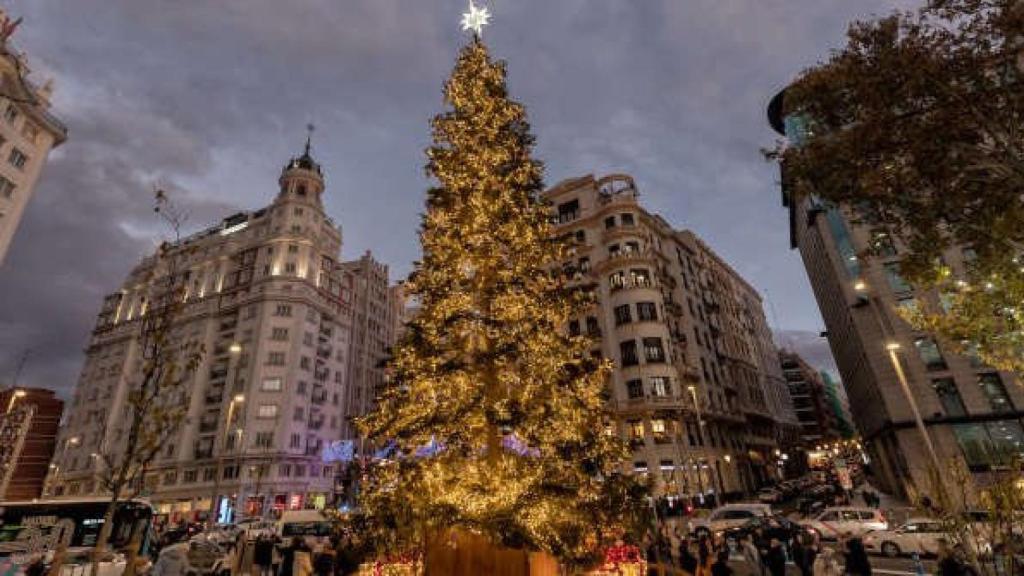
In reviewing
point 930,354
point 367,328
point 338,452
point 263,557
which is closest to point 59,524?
point 263,557

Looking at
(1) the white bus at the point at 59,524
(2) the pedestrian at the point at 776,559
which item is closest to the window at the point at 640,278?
(2) the pedestrian at the point at 776,559

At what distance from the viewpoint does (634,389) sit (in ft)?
160

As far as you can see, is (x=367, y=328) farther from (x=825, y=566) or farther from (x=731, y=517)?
(x=825, y=566)

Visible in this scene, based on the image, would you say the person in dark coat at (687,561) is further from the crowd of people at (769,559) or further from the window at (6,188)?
the window at (6,188)

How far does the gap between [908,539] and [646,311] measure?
31.8m

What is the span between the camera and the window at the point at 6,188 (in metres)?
43.2

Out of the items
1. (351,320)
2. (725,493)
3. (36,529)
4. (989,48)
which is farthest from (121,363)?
(989,48)

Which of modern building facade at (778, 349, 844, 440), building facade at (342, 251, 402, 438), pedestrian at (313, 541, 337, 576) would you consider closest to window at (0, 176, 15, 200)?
building facade at (342, 251, 402, 438)

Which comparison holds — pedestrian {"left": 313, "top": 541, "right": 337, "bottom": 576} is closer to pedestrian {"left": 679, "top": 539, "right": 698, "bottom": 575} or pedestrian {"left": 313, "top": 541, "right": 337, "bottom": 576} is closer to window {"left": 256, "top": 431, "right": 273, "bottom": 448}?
pedestrian {"left": 679, "top": 539, "right": 698, "bottom": 575}

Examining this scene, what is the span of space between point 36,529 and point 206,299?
70.5m

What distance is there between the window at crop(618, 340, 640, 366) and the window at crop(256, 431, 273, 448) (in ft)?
157

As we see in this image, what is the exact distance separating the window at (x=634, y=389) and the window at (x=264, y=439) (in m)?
47.8

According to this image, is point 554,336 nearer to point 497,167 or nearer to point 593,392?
point 593,392

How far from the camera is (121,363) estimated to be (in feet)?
283
